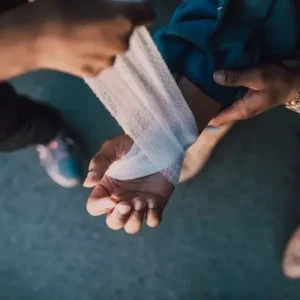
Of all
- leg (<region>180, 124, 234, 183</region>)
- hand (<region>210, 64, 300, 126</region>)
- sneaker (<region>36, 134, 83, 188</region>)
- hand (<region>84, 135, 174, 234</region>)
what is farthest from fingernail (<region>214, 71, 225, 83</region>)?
sneaker (<region>36, 134, 83, 188</region>)

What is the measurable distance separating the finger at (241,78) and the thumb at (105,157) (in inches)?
6.3

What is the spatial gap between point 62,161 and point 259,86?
44cm

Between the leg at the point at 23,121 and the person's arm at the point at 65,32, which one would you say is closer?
the person's arm at the point at 65,32

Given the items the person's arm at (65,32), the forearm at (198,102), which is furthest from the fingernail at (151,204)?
the person's arm at (65,32)

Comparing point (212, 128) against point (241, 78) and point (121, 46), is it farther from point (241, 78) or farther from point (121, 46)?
point (121, 46)

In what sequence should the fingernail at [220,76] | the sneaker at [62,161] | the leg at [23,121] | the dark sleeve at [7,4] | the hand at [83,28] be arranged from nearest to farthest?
the hand at [83,28] → the dark sleeve at [7,4] → the fingernail at [220,76] → the leg at [23,121] → the sneaker at [62,161]

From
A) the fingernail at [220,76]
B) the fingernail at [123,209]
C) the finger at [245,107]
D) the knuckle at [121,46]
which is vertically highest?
the knuckle at [121,46]

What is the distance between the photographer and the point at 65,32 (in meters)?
0.46

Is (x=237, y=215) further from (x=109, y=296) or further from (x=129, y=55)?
(x=129, y=55)

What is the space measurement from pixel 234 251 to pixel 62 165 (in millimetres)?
352

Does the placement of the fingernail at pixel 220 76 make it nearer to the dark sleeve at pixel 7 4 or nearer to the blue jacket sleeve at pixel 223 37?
the blue jacket sleeve at pixel 223 37

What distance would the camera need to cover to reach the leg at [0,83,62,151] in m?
0.93

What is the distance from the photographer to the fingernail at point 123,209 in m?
0.77

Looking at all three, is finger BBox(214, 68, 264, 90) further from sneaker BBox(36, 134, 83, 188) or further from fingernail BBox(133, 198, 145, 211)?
sneaker BBox(36, 134, 83, 188)
